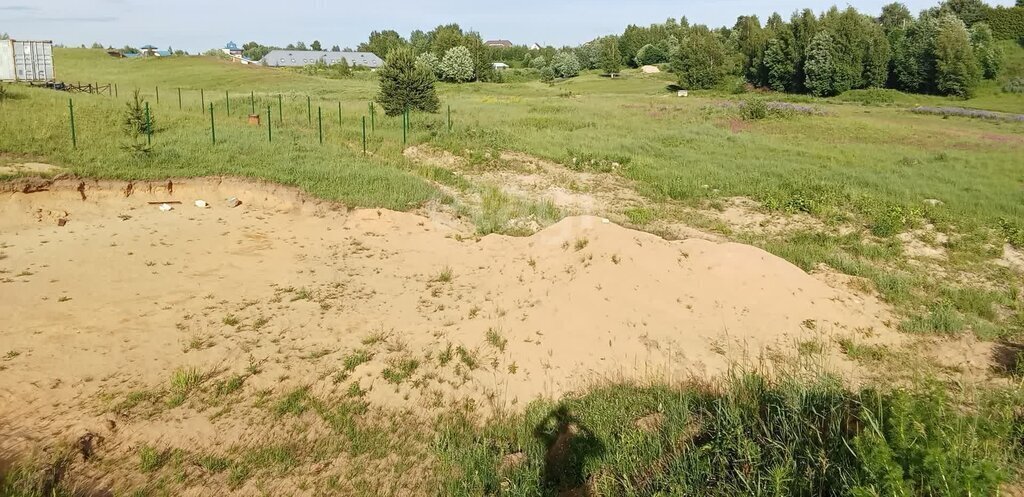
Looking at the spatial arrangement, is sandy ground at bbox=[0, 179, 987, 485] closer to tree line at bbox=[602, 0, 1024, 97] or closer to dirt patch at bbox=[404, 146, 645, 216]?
dirt patch at bbox=[404, 146, 645, 216]

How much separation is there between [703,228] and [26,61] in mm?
40176

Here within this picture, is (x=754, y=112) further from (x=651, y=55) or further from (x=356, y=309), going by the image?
(x=651, y=55)

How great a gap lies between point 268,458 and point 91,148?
13.1 m

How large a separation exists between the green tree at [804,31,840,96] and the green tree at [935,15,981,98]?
807 cm

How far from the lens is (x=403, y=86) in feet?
96.1

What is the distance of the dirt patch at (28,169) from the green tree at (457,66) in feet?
199

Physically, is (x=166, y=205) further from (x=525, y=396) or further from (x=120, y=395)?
(x=525, y=396)

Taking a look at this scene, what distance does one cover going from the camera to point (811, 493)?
3988 millimetres

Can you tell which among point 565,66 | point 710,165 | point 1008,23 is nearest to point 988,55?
point 1008,23

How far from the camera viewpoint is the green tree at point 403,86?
29.3 metres

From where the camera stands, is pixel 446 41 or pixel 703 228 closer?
pixel 703 228

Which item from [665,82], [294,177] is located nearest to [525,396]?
[294,177]

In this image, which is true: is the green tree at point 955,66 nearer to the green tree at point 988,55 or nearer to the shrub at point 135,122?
the green tree at point 988,55

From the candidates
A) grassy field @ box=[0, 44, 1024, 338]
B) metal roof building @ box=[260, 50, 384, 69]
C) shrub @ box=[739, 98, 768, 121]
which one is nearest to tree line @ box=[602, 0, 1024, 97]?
grassy field @ box=[0, 44, 1024, 338]
